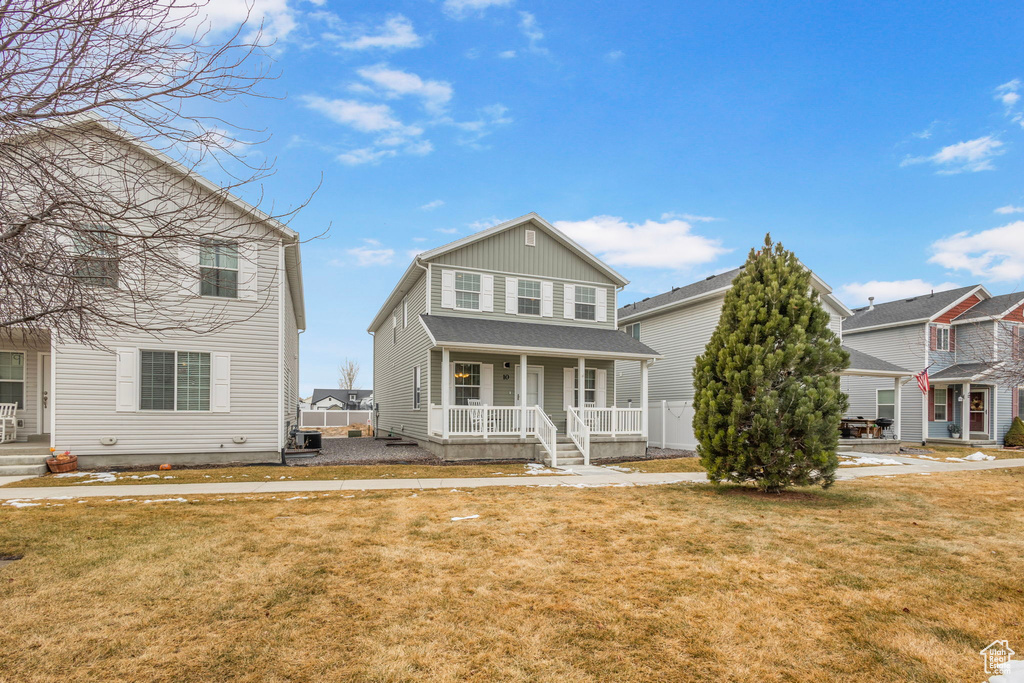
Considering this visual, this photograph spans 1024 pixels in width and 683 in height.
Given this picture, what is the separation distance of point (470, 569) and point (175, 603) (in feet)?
7.83

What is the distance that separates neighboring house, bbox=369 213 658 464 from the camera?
15.1m

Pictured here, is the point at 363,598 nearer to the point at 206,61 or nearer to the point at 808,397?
the point at 206,61

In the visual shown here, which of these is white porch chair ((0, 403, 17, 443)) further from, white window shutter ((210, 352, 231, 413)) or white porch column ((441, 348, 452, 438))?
white porch column ((441, 348, 452, 438))

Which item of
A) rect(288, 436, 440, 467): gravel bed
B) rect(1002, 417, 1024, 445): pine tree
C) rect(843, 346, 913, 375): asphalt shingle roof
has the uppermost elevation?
rect(843, 346, 913, 375): asphalt shingle roof

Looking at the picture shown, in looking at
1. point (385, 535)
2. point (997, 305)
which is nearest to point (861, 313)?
point (997, 305)

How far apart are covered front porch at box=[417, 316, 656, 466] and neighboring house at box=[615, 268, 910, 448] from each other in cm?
374

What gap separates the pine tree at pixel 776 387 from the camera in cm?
864

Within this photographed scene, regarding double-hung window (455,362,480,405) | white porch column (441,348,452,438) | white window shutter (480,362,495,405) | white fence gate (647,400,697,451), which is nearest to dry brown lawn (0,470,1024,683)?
white porch column (441,348,452,438)

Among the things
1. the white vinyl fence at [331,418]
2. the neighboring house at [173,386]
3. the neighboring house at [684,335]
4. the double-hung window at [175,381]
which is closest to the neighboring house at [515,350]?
the neighboring house at [684,335]

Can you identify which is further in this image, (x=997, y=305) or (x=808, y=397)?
(x=997, y=305)

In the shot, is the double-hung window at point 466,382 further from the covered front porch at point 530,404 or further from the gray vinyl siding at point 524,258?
the gray vinyl siding at point 524,258

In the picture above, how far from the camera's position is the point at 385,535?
622cm

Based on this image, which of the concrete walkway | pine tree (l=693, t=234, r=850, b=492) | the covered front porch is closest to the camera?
pine tree (l=693, t=234, r=850, b=492)

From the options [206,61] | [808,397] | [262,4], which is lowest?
[808,397]
